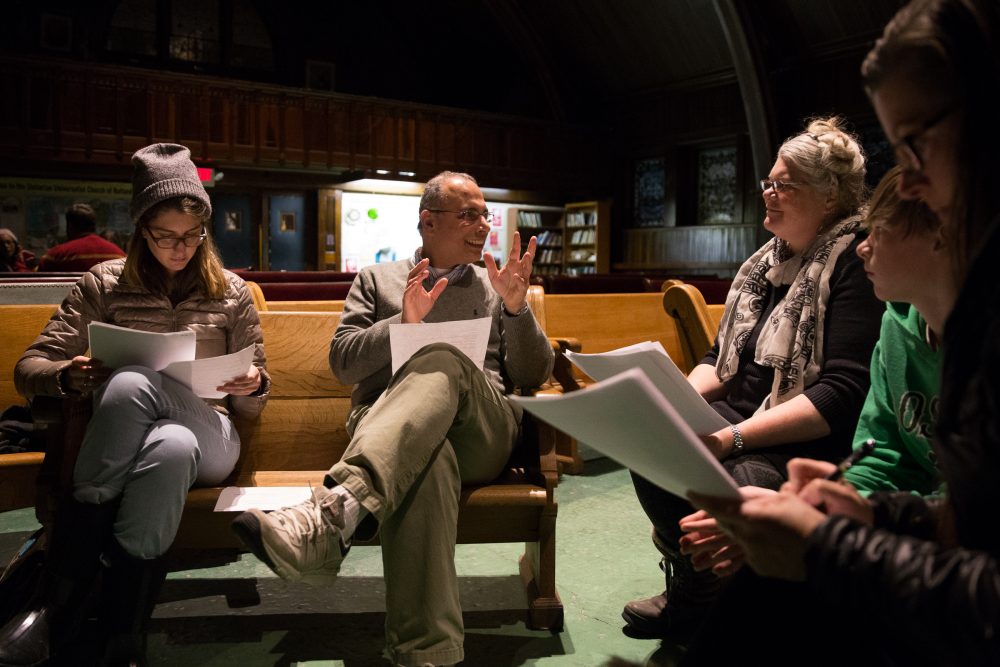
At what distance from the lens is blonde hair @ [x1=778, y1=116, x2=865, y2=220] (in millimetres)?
1995

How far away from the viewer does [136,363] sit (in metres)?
1.92

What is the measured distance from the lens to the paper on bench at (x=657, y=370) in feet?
→ 5.22

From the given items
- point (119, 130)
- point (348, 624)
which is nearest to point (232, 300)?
point (348, 624)

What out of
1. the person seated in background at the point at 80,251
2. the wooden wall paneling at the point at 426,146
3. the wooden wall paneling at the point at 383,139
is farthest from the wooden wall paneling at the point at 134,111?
the person seated in background at the point at 80,251

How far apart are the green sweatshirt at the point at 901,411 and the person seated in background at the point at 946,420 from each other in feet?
1.64

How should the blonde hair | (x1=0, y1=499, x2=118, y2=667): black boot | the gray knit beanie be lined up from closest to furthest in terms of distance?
(x1=0, y1=499, x2=118, y2=667): black boot, the blonde hair, the gray knit beanie

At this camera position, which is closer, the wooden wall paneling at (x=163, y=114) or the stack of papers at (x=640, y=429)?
the stack of papers at (x=640, y=429)

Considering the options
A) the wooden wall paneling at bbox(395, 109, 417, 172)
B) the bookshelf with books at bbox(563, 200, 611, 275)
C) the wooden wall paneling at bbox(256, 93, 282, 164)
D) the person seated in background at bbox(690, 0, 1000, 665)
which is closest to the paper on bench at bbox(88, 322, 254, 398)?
the person seated in background at bbox(690, 0, 1000, 665)

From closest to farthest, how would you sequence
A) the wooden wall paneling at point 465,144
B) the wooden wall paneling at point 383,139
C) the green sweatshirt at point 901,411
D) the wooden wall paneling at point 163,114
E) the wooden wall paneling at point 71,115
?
1. the green sweatshirt at point 901,411
2. the wooden wall paneling at point 71,115
3. the wooden wall paneling at point 163,114
4. the wooden wall paneling at point 383,139
5. the wooden wall paneling at point 465,144

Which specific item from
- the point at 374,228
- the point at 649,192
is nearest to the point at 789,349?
the point at 374,228

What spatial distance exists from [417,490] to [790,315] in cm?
96

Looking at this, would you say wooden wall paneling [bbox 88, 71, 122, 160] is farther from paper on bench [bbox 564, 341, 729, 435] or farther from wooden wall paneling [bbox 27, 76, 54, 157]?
paper on bench [bbox 564, 341, 729, 435]

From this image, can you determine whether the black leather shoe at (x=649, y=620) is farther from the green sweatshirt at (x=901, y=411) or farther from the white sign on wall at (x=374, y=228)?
the white sign on wall at (x=374, y=228)

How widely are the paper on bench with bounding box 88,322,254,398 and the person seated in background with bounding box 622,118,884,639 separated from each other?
3.29 feet
